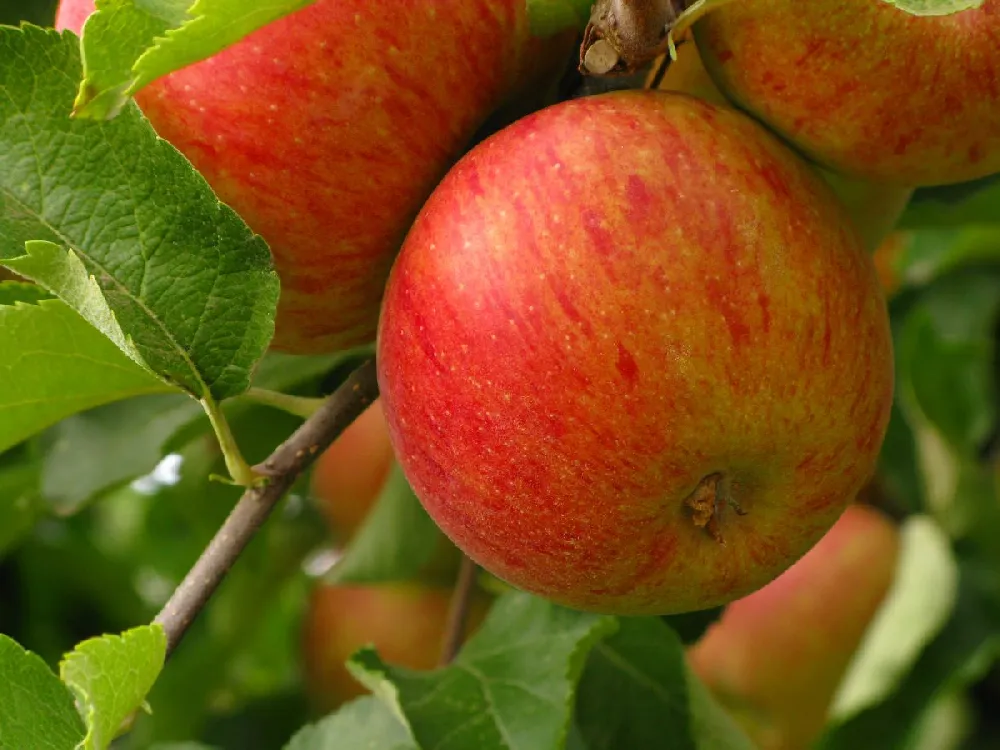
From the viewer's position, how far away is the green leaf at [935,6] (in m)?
0.55

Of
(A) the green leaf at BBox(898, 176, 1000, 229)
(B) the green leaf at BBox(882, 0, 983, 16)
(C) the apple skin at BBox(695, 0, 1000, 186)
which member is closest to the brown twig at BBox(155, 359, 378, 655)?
(C) the apple skin at BBox(695, 0, 1000, 186)

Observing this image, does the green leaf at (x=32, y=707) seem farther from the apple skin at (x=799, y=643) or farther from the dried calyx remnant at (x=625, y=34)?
the apple skin at (x=799, y=643)

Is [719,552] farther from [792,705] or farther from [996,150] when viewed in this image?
[792,705]

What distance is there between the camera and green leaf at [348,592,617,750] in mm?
847

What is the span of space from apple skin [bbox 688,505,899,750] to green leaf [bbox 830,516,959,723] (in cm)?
5

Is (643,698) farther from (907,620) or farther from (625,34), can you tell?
(625,34)

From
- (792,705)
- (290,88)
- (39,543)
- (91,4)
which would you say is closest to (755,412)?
(290,88)

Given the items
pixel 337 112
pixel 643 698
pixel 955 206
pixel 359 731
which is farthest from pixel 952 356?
pixel 337 112

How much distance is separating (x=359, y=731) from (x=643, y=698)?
9.7 inches

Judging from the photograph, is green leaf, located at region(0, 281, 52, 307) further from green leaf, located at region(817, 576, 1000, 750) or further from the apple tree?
green leaf, located at region(817, 576, 1000, 750)

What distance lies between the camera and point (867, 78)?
26.5 inches

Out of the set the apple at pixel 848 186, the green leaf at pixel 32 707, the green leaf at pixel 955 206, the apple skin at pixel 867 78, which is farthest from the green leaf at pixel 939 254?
the green leaf at pixel 32 707

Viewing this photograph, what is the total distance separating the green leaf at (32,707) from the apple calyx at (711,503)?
1.24 ft

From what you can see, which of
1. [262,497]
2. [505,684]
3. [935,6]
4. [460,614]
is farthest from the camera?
[460,614]
